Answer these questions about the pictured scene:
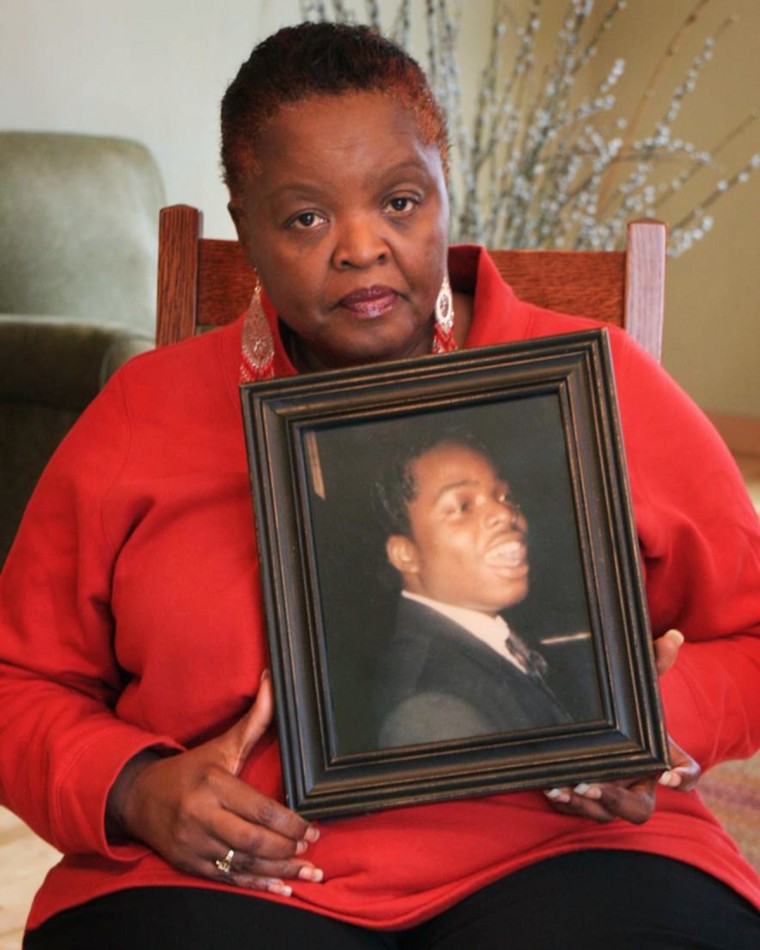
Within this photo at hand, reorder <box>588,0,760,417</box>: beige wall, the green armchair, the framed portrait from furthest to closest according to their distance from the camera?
<box>588,0,760,417</box>: beige wall
the green armchair
the framed portrait

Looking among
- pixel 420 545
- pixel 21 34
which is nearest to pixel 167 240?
pixel 420 545

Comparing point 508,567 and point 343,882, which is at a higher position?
point 508,567

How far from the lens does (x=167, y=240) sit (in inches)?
61.3

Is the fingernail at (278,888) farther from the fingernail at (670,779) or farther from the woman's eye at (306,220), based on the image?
the woman's eye at (306,220)

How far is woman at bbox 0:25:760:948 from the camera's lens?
0.94 metres

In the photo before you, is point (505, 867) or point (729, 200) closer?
point (505, 867)

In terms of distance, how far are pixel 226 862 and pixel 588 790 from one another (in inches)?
10.1

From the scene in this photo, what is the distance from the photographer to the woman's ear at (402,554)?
3.01ft

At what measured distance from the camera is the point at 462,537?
0.92 m

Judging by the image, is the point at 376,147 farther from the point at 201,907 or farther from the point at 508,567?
the point at 201,907

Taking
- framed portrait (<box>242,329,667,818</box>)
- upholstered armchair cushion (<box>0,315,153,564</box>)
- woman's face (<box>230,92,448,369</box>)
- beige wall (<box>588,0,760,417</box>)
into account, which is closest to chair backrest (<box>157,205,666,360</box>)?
woman's face (<box>230,92,448,369</box>)

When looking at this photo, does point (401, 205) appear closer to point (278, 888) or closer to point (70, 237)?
point (278, 888)

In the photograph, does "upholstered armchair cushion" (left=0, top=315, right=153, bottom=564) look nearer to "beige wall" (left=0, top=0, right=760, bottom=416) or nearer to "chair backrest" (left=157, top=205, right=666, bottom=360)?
"chair backrest" (left=157, top=205, right=666, bottom=360)

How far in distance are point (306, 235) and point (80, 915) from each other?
1.77 feet
